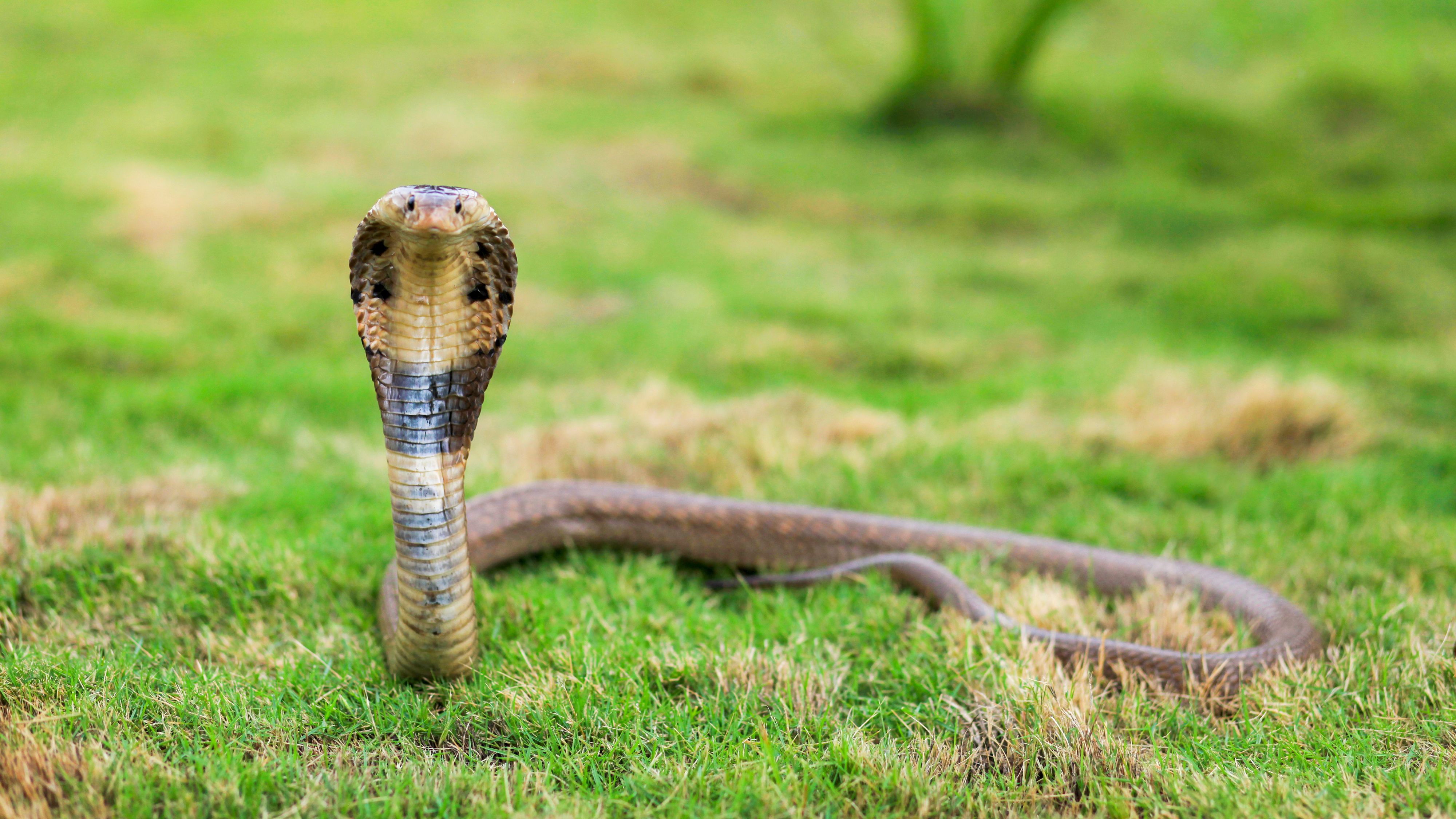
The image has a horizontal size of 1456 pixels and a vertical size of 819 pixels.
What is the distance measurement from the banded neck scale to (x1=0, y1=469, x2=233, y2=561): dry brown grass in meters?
1.50

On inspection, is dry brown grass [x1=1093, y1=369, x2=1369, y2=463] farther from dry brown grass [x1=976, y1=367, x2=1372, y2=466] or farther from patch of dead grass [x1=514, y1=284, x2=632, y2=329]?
patch of dead grass [x1=514, y1=284, x2=632, y2=329]

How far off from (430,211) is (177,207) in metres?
7.84

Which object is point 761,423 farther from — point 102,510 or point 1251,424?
point 102,510

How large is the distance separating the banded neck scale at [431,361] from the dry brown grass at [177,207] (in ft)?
21.1

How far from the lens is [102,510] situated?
12.0 feet

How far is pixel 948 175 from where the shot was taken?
1150 cm

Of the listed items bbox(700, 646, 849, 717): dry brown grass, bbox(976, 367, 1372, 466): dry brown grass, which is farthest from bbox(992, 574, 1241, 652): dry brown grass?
bbox(976, 367, 1372, 466): dry brown grass

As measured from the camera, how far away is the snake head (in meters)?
2.08

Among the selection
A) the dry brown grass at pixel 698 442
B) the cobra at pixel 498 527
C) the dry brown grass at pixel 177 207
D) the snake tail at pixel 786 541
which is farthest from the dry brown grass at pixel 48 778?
the dry brown grass at pixel 177 207

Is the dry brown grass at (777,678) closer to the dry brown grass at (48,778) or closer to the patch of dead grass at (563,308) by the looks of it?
the dry brown grass at (48,778)

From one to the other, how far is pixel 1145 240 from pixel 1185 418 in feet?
16.8

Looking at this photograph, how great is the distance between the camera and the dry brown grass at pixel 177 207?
8.10m

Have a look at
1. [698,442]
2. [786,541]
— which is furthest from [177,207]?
[786,541]

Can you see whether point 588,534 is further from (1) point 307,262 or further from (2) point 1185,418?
(1) point 307,262
